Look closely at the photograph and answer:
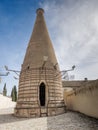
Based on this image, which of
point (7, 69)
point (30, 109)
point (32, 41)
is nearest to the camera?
point (30, 109)

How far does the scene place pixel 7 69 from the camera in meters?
13.1

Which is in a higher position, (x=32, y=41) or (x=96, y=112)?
(x=32, y=41)

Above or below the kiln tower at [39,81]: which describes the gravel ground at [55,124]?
below

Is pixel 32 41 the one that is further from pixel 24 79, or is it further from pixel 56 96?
pixel 56 96

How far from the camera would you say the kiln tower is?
11.5 metres

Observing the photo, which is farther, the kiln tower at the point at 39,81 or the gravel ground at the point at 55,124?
the kiln tower at the point at 39,81

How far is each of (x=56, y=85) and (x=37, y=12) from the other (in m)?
8.51

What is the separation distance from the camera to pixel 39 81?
40.3 ft

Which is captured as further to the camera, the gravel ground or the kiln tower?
the kiln tower

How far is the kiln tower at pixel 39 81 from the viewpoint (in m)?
11.5

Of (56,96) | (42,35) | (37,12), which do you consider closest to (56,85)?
(56,96)

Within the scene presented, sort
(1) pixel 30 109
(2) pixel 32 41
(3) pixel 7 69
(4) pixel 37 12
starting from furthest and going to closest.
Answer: (4) pixel 37 12, (2) pixel 32 41, (3) pixel 7 69, (1) pixel 30 109

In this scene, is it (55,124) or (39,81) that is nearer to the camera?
(55,124)

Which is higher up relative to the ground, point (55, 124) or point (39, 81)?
point (39, 81)
